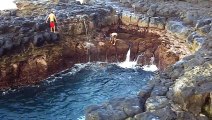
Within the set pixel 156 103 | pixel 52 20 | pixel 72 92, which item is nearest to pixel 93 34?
pixel 52 20

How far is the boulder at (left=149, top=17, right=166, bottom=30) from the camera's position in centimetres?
3725

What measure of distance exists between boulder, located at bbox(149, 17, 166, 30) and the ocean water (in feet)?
16.7

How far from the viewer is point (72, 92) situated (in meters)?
32.2

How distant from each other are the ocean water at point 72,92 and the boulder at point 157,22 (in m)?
5.08

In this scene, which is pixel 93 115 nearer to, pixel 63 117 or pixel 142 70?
pixel 63 117

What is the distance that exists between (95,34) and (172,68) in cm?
1691

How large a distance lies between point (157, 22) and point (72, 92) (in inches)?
494

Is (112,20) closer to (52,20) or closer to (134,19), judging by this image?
(134,19)

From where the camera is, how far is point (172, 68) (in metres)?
23.0

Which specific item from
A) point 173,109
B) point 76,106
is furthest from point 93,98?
point 173,109

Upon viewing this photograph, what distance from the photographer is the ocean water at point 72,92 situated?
1131 inches

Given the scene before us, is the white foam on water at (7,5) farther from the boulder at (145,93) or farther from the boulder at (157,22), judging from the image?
the boulder at (145,93)

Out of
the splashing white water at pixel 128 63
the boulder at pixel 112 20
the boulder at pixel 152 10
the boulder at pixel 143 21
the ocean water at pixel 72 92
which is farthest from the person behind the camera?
the boulder at pixel 112 20

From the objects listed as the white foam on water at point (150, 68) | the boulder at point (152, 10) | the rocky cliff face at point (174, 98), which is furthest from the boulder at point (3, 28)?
the rocky cliff face at point (174, 98)
